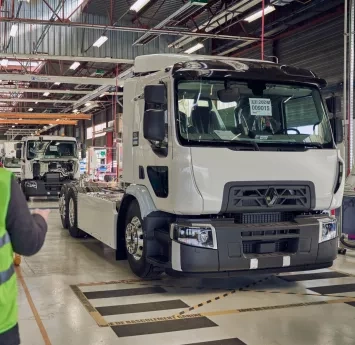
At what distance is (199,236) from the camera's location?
217 inches

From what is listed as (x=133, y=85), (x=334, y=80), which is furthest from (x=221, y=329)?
(x=334, y=80)

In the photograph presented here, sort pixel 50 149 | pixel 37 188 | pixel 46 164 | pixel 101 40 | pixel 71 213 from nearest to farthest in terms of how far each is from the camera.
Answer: pixel 71 213 < pixel 101 40 < pixel 37 188 < pixel 46 164 < pixel 50 149

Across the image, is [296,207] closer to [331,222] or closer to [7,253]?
[331,222]

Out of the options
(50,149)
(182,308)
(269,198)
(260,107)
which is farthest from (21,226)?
(50,149)

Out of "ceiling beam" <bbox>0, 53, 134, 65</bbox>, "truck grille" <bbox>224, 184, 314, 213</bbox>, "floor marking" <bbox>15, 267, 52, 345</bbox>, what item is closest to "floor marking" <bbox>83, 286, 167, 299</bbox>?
"floor marking" <bbox>15, 267, 52, 345</bbox>

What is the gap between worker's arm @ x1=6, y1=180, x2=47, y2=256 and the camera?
7.68ft

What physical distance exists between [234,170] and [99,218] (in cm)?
292

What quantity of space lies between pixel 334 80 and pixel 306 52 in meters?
1.58

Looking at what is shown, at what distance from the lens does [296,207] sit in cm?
590

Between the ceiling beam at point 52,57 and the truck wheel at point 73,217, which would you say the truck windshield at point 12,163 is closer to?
the ceiling beam at point 52,57

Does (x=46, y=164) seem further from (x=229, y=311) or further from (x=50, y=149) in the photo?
(x=229, y=311)

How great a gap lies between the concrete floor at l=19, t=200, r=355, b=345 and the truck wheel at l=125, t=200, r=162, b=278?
0.17m

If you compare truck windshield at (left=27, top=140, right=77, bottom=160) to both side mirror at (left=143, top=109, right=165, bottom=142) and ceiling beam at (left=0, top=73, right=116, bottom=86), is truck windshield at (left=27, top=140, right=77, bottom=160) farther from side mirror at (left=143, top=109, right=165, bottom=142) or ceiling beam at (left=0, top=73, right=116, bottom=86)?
side mirror at (left=143, top=109, right=165, bottom=142)

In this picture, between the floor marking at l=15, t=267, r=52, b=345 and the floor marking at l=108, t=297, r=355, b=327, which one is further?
the floor marking at l=108, t=297, r=355, b=327
